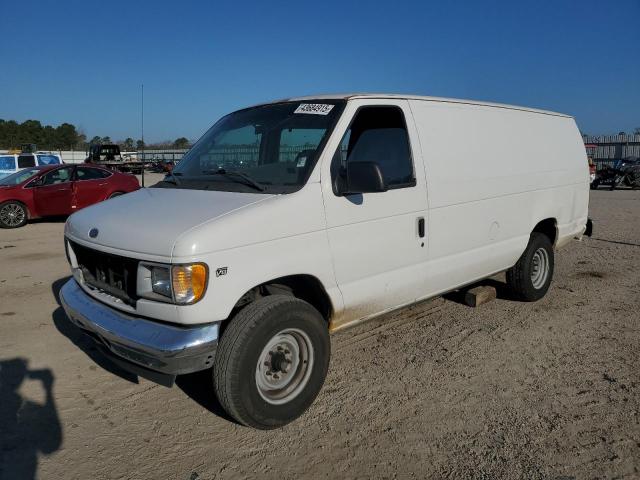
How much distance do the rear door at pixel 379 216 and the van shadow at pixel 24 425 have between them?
6.92 feet

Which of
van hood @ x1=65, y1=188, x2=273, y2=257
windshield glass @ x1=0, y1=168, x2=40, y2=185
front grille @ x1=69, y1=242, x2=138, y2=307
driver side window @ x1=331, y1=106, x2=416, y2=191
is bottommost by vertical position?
front grille @ x1=69, y1=242, x2=138, y2=307

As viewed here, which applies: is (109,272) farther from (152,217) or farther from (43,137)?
(43,137)

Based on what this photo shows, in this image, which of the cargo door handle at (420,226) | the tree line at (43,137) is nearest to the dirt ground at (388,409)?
the cargo door handle at (420,226)

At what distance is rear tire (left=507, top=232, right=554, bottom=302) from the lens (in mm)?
5453

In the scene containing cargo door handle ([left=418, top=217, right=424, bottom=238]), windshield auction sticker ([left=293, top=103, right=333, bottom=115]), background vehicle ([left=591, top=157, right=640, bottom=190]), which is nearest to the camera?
windshield auction sticker ([left=293, top=103, right=333, bottom=115])

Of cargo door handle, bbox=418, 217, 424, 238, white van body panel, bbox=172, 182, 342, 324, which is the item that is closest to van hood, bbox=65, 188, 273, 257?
white van body panel, bbox=172, 182, 342, 324

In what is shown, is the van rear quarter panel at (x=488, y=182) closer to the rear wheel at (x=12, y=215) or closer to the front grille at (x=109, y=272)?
the front grille at (x=109, y=272)

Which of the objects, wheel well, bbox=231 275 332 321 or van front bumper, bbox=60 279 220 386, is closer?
van front bumper, bbox=60 279 220 386

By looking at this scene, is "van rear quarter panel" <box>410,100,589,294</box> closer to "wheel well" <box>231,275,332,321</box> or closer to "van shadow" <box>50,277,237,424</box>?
"wheel well" <box>231,275,332,321</box>

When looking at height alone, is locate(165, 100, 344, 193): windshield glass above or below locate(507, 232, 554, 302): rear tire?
above

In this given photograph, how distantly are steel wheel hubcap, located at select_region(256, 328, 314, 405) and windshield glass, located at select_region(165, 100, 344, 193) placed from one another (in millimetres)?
980

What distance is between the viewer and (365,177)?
329 centimetres

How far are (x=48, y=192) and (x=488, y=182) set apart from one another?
11814 millimetres

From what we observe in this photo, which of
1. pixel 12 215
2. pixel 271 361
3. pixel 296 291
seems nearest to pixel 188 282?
pixel 271 361
